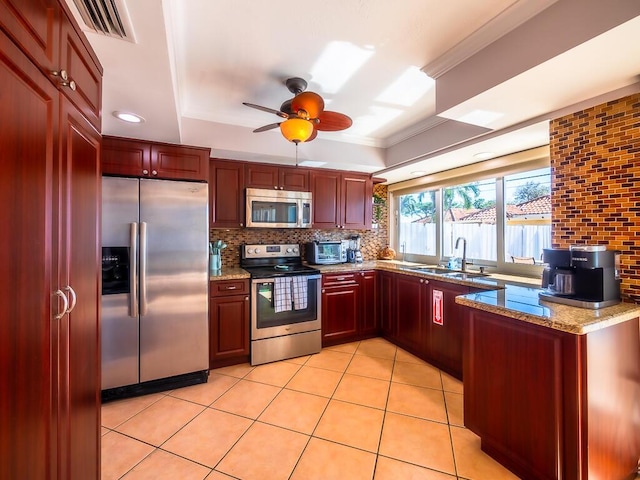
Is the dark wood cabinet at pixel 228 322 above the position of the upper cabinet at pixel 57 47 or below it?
below

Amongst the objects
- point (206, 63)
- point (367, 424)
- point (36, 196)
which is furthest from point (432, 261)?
point (36, 196)

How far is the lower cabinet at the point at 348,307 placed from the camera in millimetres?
3229

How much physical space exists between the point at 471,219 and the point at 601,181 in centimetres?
150

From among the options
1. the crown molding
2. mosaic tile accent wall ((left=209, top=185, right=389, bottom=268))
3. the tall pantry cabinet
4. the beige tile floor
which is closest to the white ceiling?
the crown molding

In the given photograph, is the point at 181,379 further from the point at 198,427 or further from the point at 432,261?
the point at 432,261

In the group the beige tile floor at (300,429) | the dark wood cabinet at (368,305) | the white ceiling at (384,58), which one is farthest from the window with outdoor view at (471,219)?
the beige tile floor at (300,429)

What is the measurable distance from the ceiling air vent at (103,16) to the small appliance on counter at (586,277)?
2487mm

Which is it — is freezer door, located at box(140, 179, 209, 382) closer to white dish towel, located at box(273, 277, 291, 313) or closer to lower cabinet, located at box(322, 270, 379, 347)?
white dish towel, located at box(273, 277, 291, 313)

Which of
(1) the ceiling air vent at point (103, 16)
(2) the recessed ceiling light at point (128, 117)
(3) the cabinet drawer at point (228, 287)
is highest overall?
(1) the ceiling air vent at point (103, 16)

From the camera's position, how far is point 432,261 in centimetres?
371

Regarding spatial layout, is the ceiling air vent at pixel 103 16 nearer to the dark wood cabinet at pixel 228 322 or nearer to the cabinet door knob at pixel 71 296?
the cabinet door knob at pixel 71 296

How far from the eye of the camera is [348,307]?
11.0 feet

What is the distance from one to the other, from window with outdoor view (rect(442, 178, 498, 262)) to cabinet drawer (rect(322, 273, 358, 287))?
48.1 inches

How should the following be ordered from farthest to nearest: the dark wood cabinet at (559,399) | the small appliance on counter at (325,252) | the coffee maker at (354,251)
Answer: the coffee maker at (354,251)
the small appliance on counter at (325,252)
the dark wood cabinet at (559,399)
